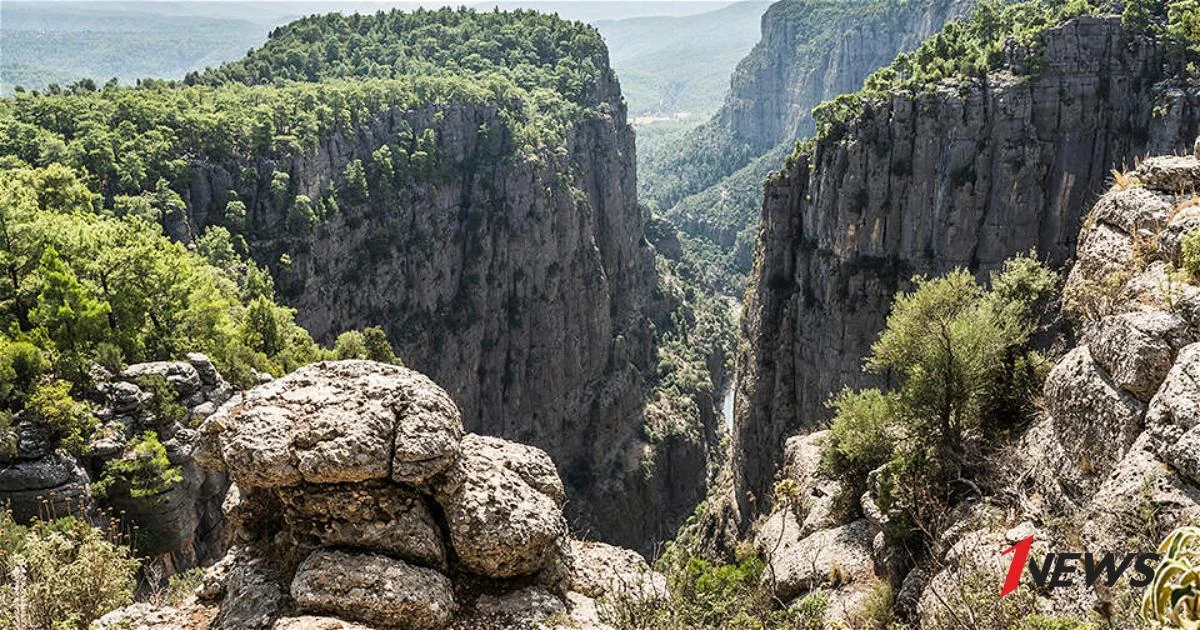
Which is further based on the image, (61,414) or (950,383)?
(61,414)

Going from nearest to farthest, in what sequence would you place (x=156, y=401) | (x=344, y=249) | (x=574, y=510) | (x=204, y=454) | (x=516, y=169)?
(x=204, y=454), (x=156, y=401), (x=344, y=249), (x=574, y=510), (x=516, y=169)

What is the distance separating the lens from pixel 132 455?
2595cm

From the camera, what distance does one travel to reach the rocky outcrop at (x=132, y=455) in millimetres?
23500

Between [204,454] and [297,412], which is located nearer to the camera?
[297,412]

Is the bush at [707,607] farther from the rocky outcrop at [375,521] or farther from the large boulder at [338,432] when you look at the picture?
the large boulder at [338,432]

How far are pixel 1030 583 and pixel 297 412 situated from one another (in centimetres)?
1178

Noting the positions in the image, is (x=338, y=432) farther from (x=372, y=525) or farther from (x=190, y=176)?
(x=190, y=176)

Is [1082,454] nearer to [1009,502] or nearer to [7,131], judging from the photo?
[1009,502]

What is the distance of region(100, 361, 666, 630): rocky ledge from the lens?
1233 centimetres

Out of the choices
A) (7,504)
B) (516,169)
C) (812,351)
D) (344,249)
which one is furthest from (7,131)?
(812,351)

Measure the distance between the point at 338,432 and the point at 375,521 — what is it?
1.56 m

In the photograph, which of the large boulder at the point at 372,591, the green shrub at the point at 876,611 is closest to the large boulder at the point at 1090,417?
the green shrub at the point at 876,611

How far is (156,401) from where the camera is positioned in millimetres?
28188

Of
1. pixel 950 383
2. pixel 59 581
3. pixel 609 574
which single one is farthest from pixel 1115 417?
pixel 59 581
